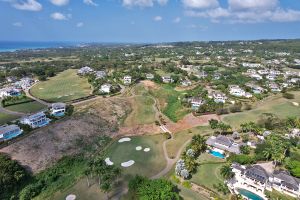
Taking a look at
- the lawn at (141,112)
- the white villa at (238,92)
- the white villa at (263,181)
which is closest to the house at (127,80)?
the lawn at (141,112)

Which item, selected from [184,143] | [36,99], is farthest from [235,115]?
[36,99]

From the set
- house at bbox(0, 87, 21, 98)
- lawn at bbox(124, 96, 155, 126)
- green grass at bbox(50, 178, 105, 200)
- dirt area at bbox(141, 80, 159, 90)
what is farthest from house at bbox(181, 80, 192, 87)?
green grass at bbox(50, 178, 105, 200)

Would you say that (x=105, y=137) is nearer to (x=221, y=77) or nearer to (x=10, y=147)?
(x=10, y=147)

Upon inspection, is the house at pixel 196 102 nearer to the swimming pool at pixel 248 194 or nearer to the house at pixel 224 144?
the house at pixel 224 144

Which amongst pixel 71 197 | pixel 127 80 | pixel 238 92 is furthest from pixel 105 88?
pixel 71 197

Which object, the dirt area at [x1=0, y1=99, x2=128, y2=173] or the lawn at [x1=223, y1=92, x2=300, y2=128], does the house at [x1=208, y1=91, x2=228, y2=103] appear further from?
the dirt area at [x1=0, y1=99, x2=128, y2=173]
